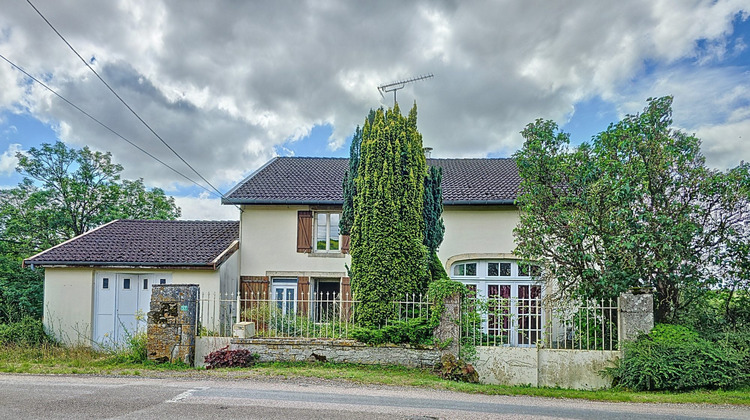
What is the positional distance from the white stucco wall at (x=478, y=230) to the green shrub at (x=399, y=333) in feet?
19.4

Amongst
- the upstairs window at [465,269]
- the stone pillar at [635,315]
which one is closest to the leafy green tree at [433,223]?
the stone pillar at [635,315]

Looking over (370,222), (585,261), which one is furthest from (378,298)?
(585,261)

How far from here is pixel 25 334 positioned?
13039mm

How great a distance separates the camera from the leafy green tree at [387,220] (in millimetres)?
9883

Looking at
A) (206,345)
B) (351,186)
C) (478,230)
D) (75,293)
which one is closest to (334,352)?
(206,345)

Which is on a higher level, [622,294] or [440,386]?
[622,294]

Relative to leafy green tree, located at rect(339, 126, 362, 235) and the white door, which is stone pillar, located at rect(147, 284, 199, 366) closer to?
leafy green tree, located at rect(339, 126, 362, 235)

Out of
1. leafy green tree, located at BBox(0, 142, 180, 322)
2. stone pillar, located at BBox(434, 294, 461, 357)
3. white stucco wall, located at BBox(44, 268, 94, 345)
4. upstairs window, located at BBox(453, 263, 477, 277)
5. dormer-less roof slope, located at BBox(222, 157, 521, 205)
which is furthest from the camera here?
leafy green tree, located at BBox(0, 142, 180, 322)

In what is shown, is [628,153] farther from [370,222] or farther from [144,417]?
[144,417]

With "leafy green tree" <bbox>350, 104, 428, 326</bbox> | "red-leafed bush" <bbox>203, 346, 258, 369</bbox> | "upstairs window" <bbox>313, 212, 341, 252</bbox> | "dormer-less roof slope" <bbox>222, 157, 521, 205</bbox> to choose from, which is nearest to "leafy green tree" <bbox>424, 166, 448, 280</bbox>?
"leafy green tree" <bbox>350, 104, 428, 326</bbox>

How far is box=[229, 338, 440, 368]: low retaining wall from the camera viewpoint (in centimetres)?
945

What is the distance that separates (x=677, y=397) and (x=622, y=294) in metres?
1.95

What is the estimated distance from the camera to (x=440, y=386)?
8.23m

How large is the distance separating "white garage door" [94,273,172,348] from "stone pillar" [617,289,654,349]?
471 inches
